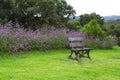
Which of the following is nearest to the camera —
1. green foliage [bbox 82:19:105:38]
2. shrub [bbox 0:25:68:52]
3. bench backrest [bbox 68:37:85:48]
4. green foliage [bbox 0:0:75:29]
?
shrub [bbox 0:25:68:52]

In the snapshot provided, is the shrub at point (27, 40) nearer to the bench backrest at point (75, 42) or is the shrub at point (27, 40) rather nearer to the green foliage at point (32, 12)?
the bench backrest at point (75, 42)

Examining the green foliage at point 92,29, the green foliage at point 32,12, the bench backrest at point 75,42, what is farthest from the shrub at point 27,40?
the green foliage at point 32,12

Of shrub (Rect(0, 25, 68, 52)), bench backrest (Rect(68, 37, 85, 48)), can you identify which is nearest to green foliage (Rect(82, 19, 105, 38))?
shrub (Rect(0, 25, 68, 52))

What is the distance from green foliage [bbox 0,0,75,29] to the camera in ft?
53.4

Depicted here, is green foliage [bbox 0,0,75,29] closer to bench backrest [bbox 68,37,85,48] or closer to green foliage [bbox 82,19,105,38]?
green foliage [bbox 82,19,105,38]

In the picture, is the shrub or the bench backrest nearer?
the shrub

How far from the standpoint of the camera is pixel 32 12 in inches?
646

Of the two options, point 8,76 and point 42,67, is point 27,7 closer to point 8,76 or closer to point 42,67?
point 42,67

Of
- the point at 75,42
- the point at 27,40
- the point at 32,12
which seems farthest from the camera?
the point at 32,12

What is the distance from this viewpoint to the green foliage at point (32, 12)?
53.4ft

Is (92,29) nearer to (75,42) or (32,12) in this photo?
(32,12)

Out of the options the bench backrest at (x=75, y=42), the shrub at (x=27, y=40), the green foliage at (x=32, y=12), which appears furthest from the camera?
the green foliage at (x=32, y=12)

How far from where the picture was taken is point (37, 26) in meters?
16.9

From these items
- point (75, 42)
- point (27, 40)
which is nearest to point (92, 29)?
point (75, 42)
